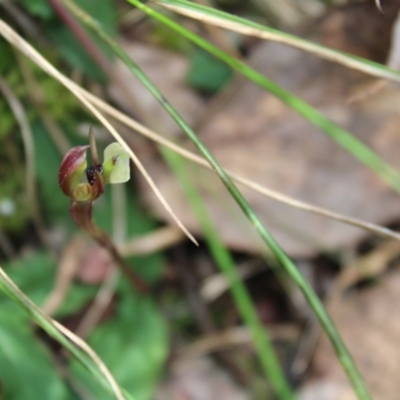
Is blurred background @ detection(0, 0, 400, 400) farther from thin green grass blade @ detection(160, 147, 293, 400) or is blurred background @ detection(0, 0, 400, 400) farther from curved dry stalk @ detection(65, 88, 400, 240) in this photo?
curved dry stalk @ detection(65, 88, 400, 240)

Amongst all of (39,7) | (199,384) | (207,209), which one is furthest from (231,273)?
(39,7)

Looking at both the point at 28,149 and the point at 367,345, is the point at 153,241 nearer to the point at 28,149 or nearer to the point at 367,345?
the point at 28,149

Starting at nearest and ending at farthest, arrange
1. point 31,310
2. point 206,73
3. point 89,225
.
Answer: point 31,310 → point 89,225 → point 206,73

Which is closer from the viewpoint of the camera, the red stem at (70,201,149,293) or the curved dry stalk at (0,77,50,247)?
the red stem at (70,201,149,293)

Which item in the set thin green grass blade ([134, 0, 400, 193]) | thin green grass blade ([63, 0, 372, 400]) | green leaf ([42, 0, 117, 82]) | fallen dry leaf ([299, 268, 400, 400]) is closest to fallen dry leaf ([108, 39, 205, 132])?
green leaf ([42, 0, 117, 82])

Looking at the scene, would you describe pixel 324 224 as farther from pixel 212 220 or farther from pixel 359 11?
pixel 359 11

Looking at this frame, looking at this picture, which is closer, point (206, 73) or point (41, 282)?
point (41, 282)
